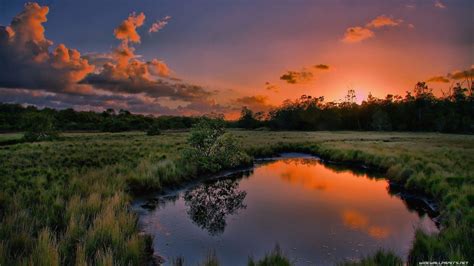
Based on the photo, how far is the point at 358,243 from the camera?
11.3 metres

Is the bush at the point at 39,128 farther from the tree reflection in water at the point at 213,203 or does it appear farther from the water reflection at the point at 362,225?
the water reflection at the point at 362,225

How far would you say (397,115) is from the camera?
11212 cm

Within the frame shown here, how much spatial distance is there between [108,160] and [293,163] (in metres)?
18.2

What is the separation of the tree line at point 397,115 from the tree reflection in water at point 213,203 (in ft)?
325

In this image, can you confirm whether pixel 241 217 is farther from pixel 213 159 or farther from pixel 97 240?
pixel 213 159

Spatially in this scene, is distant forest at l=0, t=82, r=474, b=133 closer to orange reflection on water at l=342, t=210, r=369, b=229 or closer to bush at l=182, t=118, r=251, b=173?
bush at l=182, t=118, r=251, b=173

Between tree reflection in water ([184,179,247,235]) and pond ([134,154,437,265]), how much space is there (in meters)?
0.04

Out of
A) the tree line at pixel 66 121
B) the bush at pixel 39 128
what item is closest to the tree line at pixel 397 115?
the tree line at pixel 66 121

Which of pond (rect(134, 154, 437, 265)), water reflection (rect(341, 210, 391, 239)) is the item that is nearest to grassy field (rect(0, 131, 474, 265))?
pond (rect(134, 154, 437, 265))

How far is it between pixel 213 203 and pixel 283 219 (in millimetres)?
4219

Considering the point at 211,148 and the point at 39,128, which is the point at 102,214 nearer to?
the point at 211,148

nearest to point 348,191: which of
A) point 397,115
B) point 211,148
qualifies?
point 211,148

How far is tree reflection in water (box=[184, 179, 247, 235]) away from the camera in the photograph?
13.8 meters

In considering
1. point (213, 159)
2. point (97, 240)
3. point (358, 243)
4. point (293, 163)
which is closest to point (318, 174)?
point (293, 163)
